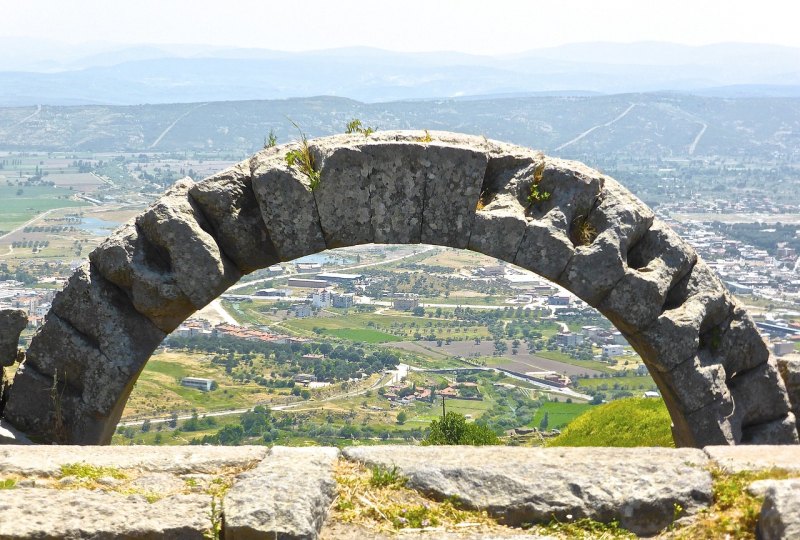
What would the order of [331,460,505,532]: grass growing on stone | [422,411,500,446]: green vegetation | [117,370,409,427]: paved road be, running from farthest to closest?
1. [117,370,409,427]: paved road
2. [422,411,500,446]: green vegetation
3. [331,460,505,532]: grass growing on stone

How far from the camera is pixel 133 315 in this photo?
8.77m

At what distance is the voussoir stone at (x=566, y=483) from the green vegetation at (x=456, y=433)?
6.24m

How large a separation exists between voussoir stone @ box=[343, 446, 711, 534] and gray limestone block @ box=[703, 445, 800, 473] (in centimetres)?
13

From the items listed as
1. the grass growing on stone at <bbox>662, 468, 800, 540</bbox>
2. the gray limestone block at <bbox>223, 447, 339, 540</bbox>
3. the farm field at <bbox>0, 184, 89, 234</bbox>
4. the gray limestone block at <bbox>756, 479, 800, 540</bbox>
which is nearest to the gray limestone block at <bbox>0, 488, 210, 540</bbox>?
the gray limestone block at <bbox>223, 447, 339, 540</bbox>

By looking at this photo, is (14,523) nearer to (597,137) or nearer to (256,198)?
(256,198)

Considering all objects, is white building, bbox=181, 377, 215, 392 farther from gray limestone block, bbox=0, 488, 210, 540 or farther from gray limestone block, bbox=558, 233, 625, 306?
gray limestone block, bbox=0, 488, 210, 540

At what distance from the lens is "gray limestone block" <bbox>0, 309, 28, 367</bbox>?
28.6 feet

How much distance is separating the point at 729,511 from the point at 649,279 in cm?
373

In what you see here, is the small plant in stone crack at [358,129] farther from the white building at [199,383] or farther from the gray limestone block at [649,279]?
the white building at [199,383]

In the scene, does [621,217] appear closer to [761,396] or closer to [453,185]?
[453,185]

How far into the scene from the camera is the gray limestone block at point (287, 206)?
8.75 m

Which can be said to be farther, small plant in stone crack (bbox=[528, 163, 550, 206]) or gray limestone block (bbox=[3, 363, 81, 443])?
small plant in stone crack (bbox=[528, 163, 550, 206])

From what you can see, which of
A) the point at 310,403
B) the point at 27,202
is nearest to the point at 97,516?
the point at 310,403

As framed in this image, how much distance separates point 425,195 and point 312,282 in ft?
245
